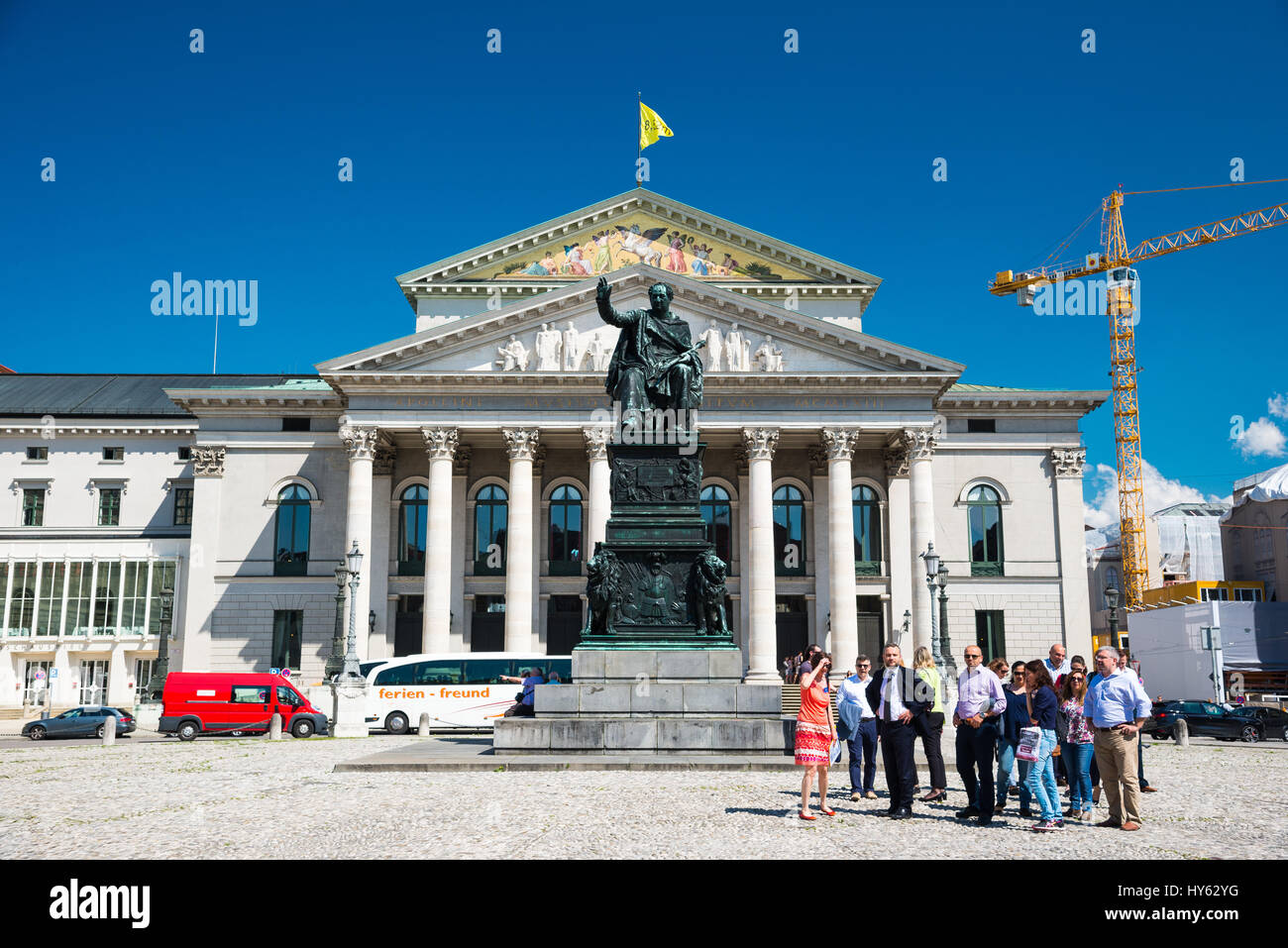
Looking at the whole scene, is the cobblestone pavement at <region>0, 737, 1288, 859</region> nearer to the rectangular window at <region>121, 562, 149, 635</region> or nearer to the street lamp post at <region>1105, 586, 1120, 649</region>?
the street lamp post at <region>1105, 586, 1120, 649</region>

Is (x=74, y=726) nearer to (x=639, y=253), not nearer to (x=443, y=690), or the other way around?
(x=443, y=690)

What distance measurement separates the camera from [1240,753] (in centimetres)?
2789

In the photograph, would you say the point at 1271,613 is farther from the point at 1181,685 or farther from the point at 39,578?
the point at 39,578

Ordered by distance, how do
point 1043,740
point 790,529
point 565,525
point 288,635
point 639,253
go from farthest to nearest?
point 639,253 → point 565,525 → point 790,529 → point 288,635 → point 1043,740

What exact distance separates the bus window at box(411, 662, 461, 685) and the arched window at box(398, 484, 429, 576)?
45.9 feet

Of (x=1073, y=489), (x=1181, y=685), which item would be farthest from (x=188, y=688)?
(x=1181, y=685)

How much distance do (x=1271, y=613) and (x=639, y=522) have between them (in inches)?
2431

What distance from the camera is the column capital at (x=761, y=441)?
47562mm

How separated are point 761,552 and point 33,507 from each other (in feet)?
131

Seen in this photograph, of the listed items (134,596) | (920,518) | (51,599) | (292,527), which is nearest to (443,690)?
(292,527)

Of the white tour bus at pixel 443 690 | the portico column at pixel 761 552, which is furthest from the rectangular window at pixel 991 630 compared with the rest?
the white tour bus at pixel 443 690

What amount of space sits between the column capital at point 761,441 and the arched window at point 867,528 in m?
6.49

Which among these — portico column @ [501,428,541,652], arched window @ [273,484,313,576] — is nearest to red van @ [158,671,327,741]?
portico column @ [501,428,541,652]

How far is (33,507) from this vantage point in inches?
2330
